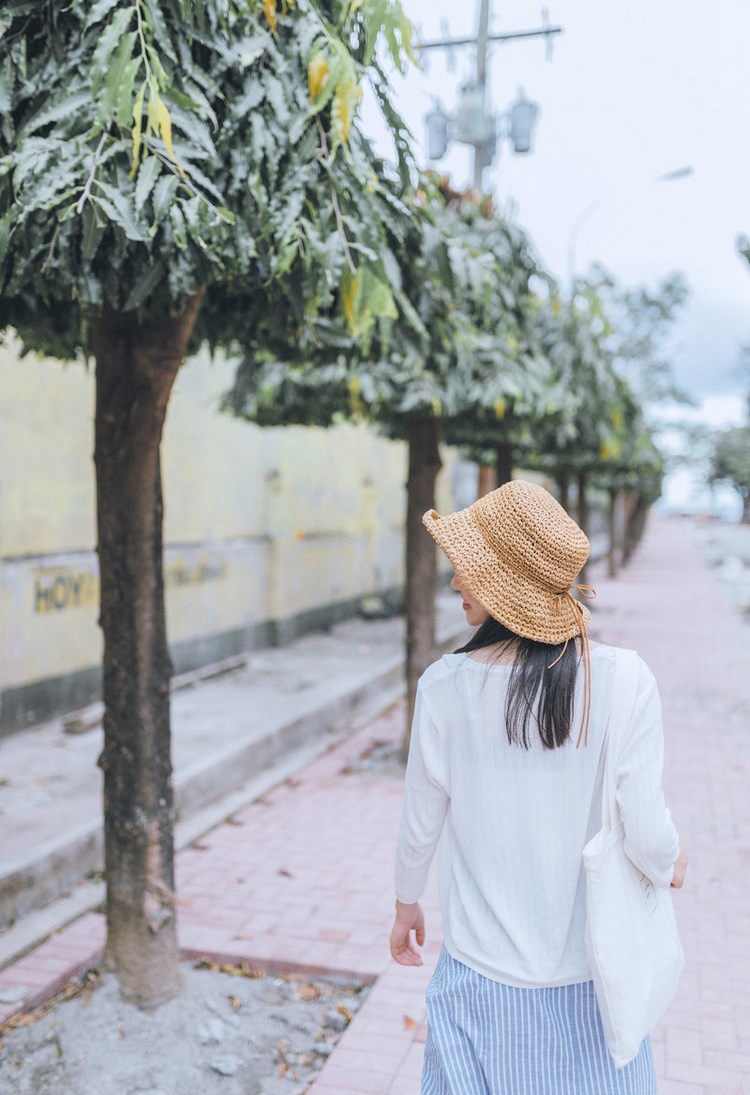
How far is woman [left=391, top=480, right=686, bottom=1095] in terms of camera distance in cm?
220

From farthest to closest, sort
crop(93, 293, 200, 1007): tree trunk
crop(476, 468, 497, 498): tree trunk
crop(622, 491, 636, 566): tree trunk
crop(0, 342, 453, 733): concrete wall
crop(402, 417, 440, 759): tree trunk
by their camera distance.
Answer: crop(622, 491, 636, 566): tree trunk < crop(476, 468, 497, 498): tree trunk < crop(0, 342, 453, 733): concrete wall < crop(402, 417, 440, 759): tree trunk < crop(93, 293, 200, 1007): tree trunk

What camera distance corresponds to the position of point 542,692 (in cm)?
221

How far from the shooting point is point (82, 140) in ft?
9.27

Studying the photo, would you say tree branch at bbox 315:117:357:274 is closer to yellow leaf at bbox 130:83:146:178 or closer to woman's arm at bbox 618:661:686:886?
yellow leaf at bbox 130:83:146:178

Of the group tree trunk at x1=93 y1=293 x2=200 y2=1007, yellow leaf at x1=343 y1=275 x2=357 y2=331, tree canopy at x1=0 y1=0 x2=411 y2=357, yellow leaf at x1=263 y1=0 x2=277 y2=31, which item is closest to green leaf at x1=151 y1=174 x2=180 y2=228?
tree canopy at x1=0 y1=0 x2=411 y2=357

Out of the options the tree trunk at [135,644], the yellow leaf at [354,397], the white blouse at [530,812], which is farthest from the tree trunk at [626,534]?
the white blouse at [530,812]

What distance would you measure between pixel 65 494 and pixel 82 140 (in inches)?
248

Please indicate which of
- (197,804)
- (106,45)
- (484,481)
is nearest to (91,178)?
(106,45)

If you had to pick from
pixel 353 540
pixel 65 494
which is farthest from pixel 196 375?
pixel 353 540

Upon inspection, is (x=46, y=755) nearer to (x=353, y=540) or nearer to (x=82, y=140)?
(x=82, y=140)

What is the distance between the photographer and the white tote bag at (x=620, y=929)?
2133 mm

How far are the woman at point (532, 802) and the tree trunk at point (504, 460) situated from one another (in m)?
Answer: 8.08

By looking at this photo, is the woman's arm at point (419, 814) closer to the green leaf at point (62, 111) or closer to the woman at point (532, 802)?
the woman at point (532, 802)

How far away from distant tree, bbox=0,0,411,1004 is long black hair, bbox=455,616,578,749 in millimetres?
1454
